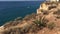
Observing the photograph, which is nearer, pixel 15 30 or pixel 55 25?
pixel 15 30

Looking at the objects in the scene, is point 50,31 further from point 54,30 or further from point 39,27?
point 39,27

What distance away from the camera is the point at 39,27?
41.4 feet

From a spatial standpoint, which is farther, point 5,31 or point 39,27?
point 39,27

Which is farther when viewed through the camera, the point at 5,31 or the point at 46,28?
the point at 46,28

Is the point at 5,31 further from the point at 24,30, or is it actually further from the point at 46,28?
the point at 46,28

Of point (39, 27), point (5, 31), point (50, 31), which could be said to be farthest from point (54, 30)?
point (5, 31)

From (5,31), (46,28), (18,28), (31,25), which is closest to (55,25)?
(46,28)

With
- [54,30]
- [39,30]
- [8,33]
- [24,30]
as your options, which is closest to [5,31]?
[8,33]

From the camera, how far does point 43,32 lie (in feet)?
38.6

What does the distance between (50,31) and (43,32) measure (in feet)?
1.41

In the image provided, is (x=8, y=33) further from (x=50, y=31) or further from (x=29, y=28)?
(x=50, y=31)

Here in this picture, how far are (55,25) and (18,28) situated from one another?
2449 mm

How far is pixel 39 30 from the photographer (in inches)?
479

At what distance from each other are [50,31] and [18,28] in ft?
6.41
